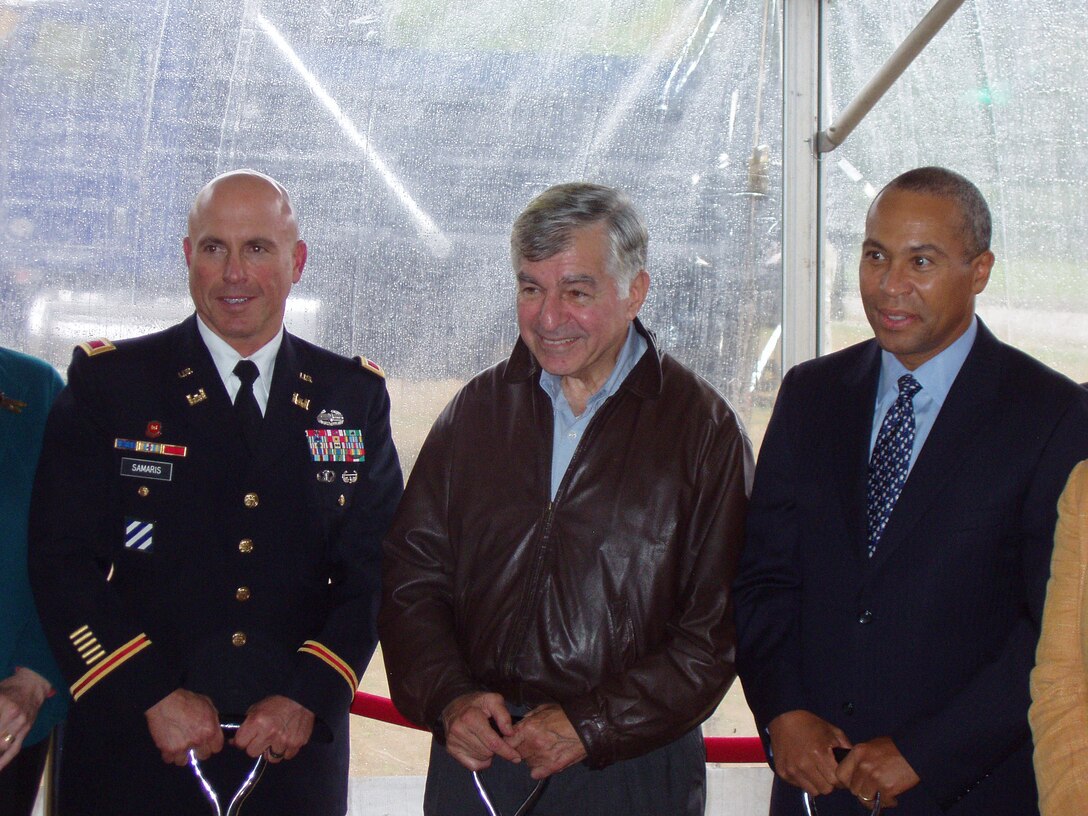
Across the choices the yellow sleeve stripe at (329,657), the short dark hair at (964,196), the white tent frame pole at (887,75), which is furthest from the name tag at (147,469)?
the white tent frame pole at (887,75)

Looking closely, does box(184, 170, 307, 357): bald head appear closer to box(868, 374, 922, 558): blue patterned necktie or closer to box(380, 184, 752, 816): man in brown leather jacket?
box(380, 184, 752, 816): man in brown leather jacket

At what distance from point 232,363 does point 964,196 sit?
5.18ft

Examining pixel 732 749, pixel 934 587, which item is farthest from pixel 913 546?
pixel 732 749

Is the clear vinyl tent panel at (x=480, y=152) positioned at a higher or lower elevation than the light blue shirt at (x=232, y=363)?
higher

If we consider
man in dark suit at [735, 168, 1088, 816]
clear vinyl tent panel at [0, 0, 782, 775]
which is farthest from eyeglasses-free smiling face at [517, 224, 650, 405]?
clear vinyl tent panel at [0, 0, 782, 775]

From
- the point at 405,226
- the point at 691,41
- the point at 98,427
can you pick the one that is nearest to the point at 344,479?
the point at 98,427

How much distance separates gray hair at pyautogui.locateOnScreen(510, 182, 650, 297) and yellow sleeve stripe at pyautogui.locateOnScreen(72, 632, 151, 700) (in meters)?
1.08

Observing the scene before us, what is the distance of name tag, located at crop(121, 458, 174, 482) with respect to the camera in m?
2.24

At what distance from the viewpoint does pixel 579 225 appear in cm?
216

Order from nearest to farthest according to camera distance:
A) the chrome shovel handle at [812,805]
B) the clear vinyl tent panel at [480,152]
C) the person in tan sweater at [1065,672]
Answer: the person in tan sweater at [1065,672]
the chrome shovel handle at [812,805]
the clear vinyl tent panel at [480,152]

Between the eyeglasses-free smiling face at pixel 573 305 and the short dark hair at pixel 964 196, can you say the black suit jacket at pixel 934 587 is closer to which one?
the short dark hair at pixel 964 196

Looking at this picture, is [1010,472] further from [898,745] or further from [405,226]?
[405,226]

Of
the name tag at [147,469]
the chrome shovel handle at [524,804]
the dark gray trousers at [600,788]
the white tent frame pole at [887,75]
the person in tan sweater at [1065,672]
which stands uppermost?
the white tent frame pole at [887,75]

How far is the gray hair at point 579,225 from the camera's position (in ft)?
7.09
